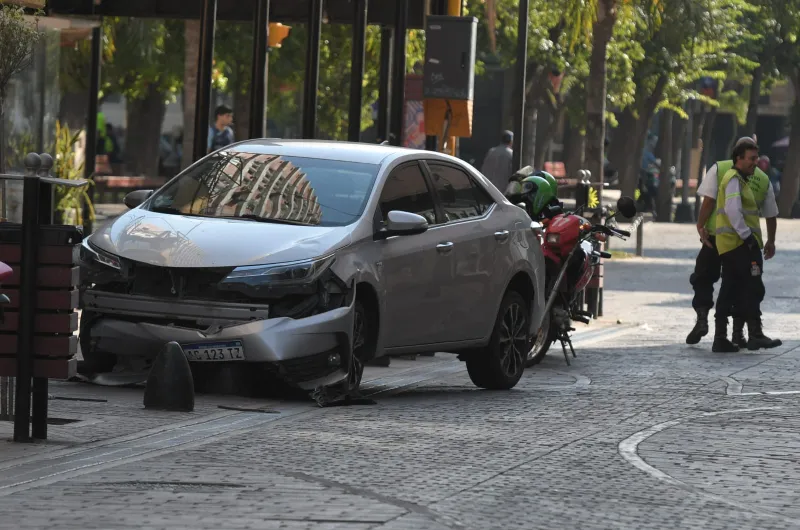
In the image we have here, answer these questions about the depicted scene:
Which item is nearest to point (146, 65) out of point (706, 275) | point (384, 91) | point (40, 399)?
point (384, 91)

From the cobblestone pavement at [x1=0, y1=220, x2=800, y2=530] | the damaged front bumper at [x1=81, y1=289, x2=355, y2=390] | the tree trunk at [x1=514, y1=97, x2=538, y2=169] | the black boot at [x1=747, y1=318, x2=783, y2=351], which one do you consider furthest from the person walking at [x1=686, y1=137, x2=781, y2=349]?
the tree trunk at [x1=514, y1=97, x2=538, y2=169]

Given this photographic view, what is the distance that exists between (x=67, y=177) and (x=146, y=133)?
25137 millimetres

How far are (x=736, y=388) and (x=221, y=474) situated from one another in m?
6.17

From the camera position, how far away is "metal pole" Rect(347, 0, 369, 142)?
21000 mm

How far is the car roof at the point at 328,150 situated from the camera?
13367 millimetres

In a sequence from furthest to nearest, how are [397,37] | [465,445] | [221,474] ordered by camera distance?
1. [397,37]
2. [465,445]
3. [221,474]

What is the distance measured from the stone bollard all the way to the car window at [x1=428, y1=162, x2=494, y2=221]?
8.96 ft

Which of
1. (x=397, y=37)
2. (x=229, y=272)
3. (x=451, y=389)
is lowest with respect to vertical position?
(x=451, y=389)

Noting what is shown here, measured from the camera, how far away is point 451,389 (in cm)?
1422

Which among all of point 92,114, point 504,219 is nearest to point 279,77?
point 92,114

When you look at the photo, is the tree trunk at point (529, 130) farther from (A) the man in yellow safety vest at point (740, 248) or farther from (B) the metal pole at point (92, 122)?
(A) the man in yellow safety vest at point (740, 248)

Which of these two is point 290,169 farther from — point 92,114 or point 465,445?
point 92,114

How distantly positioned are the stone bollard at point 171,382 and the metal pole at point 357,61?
9.49 m

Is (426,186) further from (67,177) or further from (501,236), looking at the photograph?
(67,177)
